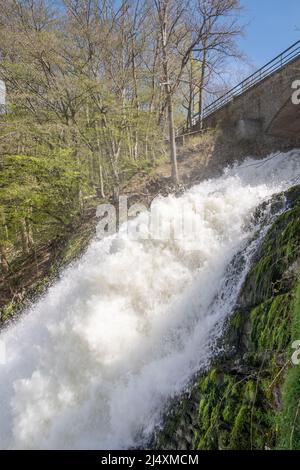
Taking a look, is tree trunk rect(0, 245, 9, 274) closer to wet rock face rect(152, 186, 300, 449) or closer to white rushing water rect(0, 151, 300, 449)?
white rushing water rect(0, 151, 300, 449)

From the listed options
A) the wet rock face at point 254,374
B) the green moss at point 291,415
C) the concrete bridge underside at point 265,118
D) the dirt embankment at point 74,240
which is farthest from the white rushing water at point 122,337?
the concrete bridge underside at point 265,118

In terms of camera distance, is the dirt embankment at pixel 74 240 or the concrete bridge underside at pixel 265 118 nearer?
the dirt embankment at pixel 74 240

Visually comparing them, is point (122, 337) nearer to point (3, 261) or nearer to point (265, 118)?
point (3, 261)

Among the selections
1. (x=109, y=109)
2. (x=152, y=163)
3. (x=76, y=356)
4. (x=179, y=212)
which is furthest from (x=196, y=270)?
(x=152, y=163)

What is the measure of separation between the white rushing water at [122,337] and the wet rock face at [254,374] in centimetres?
44

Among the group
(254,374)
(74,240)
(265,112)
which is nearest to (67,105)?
(74,240)

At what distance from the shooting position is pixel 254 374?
323cm

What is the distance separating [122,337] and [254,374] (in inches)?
106

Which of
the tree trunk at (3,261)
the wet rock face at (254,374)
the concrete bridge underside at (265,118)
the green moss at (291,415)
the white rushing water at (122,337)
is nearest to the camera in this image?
the green moss at (291,415)

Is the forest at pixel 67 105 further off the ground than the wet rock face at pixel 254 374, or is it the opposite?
the forest at pixel 67 105

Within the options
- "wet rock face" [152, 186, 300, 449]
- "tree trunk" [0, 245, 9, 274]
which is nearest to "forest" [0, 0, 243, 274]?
"tree trunk" [0, 245, 9, 274]

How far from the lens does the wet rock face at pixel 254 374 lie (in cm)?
284

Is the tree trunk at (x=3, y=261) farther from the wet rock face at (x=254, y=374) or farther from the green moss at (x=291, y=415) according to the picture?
the green moss at (x=291, y=415)
